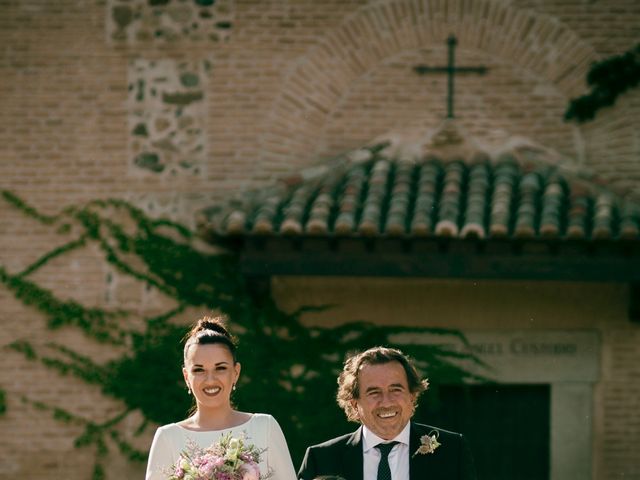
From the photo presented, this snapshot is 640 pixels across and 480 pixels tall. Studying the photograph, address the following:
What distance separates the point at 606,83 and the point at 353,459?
5.55 metres

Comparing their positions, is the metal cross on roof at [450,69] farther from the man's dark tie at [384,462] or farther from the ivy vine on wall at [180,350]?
the man's dark tie at [384,462]

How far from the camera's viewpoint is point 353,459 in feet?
14.7

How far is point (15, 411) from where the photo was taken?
9.11 meters

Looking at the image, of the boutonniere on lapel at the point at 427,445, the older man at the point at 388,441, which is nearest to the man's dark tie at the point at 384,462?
the older man at the point at 388,441

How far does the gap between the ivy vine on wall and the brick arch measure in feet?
3.77

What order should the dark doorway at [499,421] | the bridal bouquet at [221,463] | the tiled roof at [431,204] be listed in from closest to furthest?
the bridal bouquet at [221,463] < the tiled roof at [431,204] < the dark doorway at [499,421]

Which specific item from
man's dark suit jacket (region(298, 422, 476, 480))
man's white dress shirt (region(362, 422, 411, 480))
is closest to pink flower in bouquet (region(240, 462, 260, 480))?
man's dark suit jacket (region(298, 422, 476, 480))

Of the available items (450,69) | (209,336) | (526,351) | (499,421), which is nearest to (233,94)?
(450,69)

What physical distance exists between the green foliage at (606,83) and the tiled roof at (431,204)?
62 centimetres

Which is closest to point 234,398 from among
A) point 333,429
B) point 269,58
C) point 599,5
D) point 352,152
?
point 333,429

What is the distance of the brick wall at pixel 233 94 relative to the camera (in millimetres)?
9188

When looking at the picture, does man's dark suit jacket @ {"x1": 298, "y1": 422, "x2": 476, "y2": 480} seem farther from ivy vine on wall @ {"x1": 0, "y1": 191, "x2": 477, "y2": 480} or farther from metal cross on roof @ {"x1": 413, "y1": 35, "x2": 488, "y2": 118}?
metal cross on roof @ {"x1": 413, "y1": 35, "x2": 488, "y2": 118}

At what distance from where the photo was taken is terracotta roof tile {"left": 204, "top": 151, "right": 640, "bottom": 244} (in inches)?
316

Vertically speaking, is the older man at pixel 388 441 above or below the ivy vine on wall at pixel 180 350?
below
